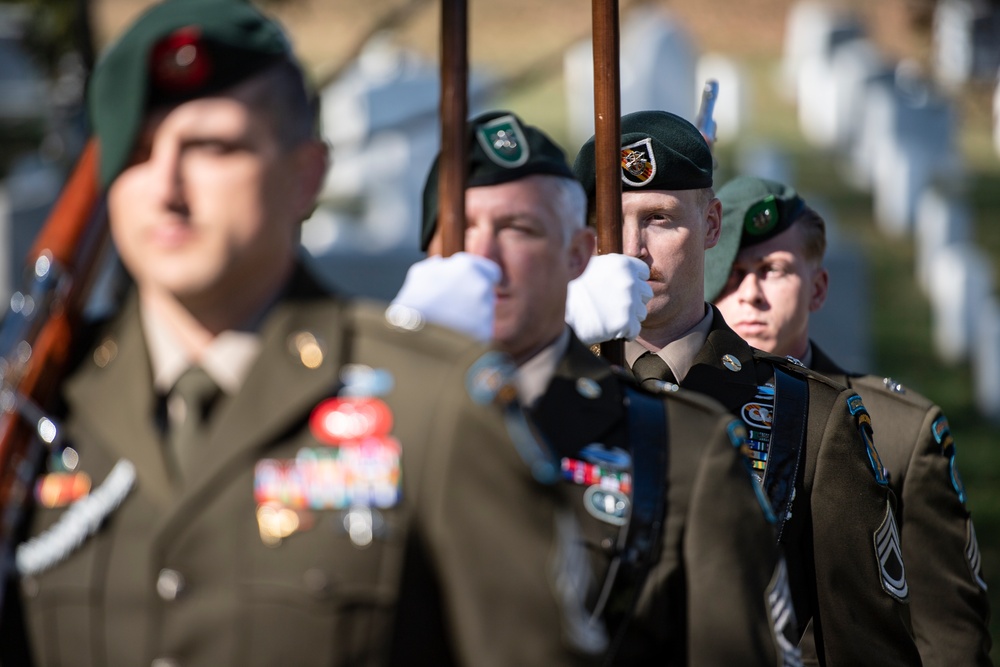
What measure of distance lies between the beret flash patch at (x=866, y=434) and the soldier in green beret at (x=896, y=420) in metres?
0.40

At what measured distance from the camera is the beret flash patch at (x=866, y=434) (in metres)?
3.52

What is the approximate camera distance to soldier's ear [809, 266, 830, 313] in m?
4.41

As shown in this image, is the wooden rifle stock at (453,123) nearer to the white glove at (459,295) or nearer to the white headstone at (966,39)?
the white glove at (459,295)

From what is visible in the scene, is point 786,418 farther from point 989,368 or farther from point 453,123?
point 989,368

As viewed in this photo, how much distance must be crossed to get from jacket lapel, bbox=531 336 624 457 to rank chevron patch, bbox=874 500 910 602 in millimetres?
963

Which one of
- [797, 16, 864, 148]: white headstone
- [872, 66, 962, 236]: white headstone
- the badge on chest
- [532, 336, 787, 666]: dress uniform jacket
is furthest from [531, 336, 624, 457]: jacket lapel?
[797, 16, 864, 148]: white headstone

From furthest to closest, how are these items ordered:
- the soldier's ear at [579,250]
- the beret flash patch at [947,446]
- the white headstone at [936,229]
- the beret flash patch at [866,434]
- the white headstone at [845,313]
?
the white headstone at [936,229] < the white headstone at [845,313] < the beret flash patch at [947,446] < the beret flash patch at [866,434] < the soldier's ear at [579,250]

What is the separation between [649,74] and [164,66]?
1444 cm

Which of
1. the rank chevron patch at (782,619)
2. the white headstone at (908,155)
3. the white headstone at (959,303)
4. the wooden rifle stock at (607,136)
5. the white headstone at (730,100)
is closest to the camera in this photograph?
the rank chevron patch at (782,619)

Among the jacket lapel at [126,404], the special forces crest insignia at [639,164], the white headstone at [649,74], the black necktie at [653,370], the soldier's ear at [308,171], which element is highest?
the soldier's ear at [308,171]

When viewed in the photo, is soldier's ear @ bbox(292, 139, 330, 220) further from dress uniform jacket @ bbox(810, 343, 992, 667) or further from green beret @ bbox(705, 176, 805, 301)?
dress uniform jacket @ bbox(810, 343, 992, 667)

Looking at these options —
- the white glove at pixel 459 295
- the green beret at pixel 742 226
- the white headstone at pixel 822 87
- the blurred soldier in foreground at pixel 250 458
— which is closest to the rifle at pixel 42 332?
the blurred soldier in foreground at pixel 250 458

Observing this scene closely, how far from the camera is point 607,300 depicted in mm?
3170

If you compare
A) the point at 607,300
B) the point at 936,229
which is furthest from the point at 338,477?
the point at 936,229
